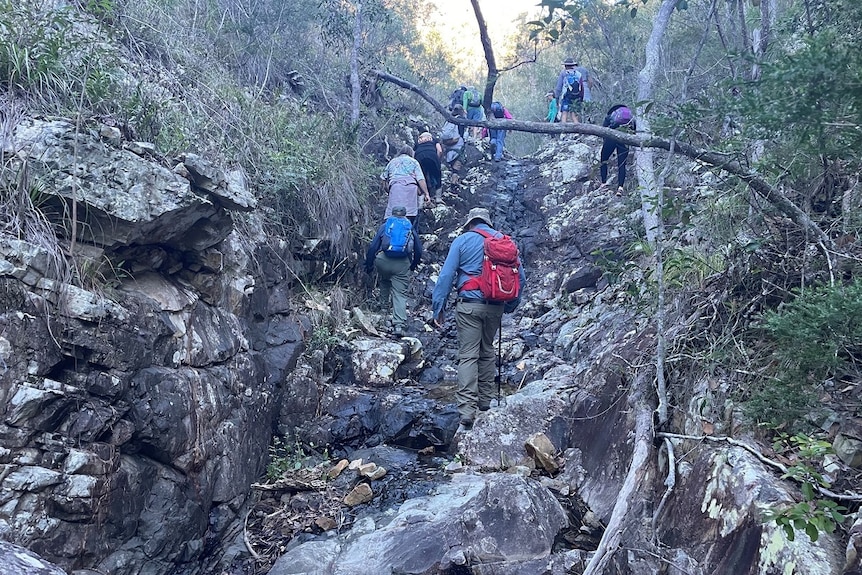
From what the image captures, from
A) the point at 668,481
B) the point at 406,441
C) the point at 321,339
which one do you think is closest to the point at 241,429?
the point at 406,441

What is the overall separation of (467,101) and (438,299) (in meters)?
8.30

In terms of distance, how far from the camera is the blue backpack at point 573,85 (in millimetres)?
11680

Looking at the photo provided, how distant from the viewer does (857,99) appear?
A: 2.78m

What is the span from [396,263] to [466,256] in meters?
2.30

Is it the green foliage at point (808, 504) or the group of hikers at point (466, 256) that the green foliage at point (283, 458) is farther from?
the green foliage at point (808, 504)

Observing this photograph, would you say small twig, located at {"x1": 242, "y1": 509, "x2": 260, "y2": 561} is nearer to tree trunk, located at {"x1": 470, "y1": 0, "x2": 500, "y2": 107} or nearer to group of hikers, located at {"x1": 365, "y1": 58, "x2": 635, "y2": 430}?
group of hikers, located at {"x1": 365, "y1": 58, "x2": 635, "y2": 430}

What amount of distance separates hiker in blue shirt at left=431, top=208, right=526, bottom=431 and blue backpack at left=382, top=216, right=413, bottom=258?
6.05ft

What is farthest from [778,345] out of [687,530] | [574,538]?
[574,538]

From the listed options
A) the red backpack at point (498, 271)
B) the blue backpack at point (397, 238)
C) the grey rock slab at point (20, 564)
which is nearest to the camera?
the grey rock slab at point (20, 564)

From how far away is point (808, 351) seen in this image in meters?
3.29

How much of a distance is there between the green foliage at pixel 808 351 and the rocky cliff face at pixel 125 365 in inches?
153

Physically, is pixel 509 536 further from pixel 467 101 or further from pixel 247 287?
pixel 467 101

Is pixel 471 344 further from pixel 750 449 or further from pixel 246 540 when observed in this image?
pixel 750 449

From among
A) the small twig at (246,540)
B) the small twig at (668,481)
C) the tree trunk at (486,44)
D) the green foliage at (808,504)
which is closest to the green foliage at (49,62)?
the tree trunk at (486,44)
